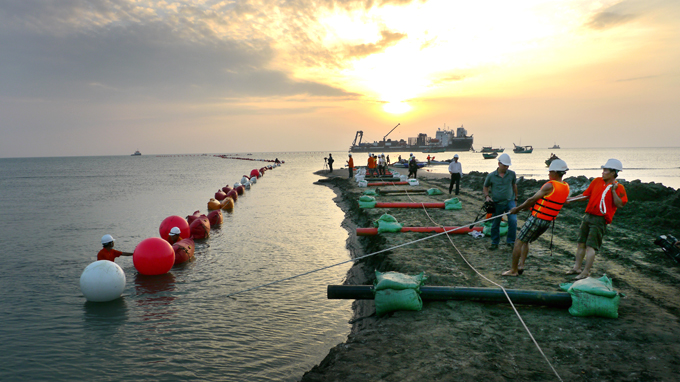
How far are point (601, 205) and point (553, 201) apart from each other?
0.73 meters

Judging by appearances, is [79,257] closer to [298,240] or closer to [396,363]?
[298,240]

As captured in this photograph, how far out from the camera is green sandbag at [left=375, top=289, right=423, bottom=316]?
538 cm

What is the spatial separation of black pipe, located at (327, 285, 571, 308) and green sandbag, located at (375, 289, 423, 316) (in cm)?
21

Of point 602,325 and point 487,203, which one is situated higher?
point 487,203

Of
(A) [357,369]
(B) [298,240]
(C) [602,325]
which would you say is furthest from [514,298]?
(B) [298,240]

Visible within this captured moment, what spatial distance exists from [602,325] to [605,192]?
228cm

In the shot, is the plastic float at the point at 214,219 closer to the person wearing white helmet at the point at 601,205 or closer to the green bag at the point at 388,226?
the green bag at the point at 388,226

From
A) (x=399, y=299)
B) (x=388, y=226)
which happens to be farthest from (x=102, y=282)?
(x=388, y=226)

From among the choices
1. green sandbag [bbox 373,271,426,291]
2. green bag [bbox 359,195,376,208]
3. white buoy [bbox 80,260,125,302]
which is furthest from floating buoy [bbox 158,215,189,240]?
green sandbag [bbox 373,271,426,291]

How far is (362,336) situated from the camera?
5004 millimetres

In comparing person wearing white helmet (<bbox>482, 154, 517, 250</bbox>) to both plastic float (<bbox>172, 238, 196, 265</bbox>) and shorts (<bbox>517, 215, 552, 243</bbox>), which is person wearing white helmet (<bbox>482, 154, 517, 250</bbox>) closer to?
shorts (<bbox>517, 215, 552, 243</bbox>)

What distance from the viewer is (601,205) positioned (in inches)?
227

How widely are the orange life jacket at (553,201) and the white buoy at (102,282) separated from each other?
8.30 metres

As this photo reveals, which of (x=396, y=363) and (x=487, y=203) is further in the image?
(x=487, y=203)
